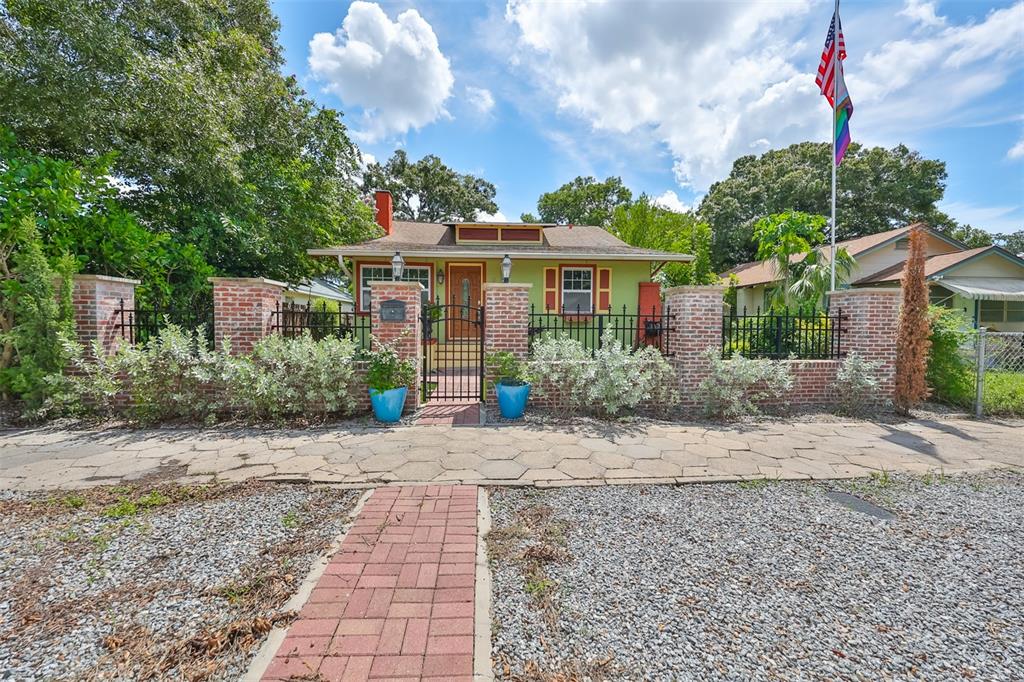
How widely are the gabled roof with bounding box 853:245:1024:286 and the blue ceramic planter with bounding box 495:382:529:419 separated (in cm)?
1471

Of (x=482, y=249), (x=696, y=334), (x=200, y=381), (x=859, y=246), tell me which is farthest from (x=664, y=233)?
(x=200, y=381)

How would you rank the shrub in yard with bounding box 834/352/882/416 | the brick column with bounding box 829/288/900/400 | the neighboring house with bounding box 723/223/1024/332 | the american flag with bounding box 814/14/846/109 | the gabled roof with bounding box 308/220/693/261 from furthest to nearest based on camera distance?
1. the neighboring house with bounding box 723/223/1024/332
2. the gabled roof with bounding box 308/220/693/261
3. the american flag with bounding box 814/14/846/109
4. the brick column with bounding box 829/288/900/400
5. the shrub in yard with bounding box 834/352/882/416

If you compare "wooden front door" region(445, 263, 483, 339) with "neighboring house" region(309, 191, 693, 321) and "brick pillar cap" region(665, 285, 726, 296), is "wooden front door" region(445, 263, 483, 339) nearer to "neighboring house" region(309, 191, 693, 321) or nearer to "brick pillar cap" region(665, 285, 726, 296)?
"neighboring house" region(309, 191, 693, 321)

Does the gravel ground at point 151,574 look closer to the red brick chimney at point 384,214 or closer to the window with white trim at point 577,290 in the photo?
the window with white trim at point 577,290

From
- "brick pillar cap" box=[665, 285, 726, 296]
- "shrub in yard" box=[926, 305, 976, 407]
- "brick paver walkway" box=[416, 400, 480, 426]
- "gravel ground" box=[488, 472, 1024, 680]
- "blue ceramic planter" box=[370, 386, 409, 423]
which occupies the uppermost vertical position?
"brick pillar cap" box=[665, 285, 726, 296]

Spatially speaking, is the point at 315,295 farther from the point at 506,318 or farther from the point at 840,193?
the point at 840,193

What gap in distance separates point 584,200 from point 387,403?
31893mm

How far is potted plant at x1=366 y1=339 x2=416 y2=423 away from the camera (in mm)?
5215

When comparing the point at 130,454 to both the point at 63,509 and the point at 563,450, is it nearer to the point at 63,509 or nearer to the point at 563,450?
the point at 63,509

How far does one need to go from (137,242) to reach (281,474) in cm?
531

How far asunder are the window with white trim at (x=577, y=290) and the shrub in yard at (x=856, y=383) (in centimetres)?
678

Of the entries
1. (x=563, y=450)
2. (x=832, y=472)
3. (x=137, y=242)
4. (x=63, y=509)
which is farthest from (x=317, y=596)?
(x=137, y=242)

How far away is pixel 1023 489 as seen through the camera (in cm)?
355

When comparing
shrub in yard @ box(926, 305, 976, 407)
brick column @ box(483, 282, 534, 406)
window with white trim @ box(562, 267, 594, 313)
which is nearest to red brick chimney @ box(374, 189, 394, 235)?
window with white trim @ box(562, 267, 594, 313)
